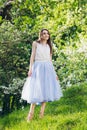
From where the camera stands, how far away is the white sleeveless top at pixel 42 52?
872 centimetres

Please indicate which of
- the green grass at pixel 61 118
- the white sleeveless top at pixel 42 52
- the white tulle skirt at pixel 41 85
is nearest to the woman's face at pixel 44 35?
the white sleeveless top at pixel 42 52

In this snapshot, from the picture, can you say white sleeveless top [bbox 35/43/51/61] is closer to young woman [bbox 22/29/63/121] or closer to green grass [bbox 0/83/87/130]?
young woman [bbox 22/29/63/121]

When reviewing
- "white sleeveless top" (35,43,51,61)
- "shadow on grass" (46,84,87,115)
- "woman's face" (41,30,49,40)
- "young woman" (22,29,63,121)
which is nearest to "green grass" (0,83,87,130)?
"shadow on grass" (46,84,87,115)

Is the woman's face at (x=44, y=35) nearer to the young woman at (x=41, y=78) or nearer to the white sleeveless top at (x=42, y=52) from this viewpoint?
the young woman at (x=41, y=78)

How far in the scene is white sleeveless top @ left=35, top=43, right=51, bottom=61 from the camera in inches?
343

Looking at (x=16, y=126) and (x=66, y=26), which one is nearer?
(x=16, y=126)

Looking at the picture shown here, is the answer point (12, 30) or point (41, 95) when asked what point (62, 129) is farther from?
point (12, 30)

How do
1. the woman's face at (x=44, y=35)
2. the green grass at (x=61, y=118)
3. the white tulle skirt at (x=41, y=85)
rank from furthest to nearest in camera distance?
1. the woman's face at (x=44, y=35)
2. the white tulle skirt at (x=41, y=85)
3. the green grass at (x=61, y=118)

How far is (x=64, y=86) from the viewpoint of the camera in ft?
47.8

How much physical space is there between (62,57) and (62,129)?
22.6ft

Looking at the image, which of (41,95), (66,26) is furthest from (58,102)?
(66,26)

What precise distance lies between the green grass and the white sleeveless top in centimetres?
141

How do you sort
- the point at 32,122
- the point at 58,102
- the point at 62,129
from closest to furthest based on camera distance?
1. the point at 62,129
2. the point at 32,122
3. the point at 58,102

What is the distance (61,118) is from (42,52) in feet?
5.35
